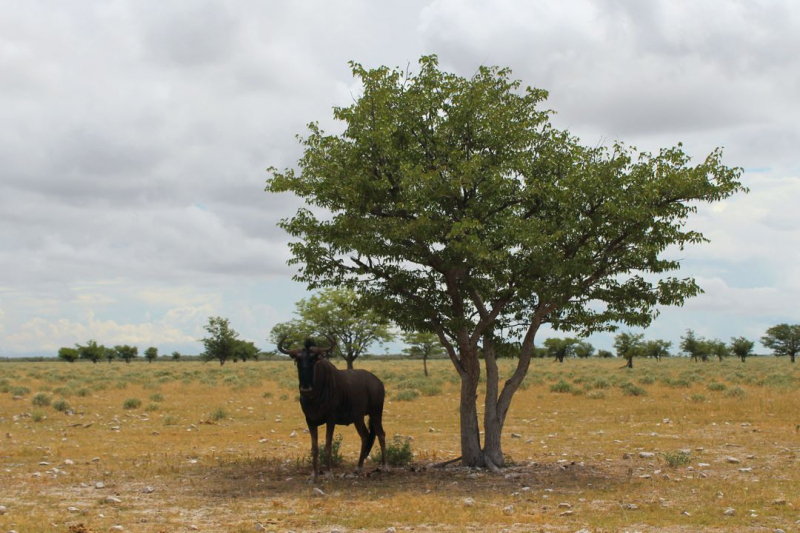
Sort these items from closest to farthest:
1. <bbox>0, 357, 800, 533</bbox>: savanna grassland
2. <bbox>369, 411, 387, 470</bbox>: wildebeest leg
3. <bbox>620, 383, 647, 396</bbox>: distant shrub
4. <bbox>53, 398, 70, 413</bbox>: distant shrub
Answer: <bbox>0, 357, 800, 533</bbox>: savanna grassland < <bbox>369, 411, 387, 470</bbox>: wildebeest leg < <bbox>53, 398, 70, 413</bbox>: distant shrub < <bbox>620, 383, 647, 396</bbox>: distant shrub

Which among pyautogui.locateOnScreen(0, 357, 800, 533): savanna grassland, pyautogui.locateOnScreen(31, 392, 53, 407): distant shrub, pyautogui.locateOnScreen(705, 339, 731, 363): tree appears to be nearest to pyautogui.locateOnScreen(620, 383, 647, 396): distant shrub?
pyautogui.locateOnScreen(0, 357, 800, 533): savanna grassland

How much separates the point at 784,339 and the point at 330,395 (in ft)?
358

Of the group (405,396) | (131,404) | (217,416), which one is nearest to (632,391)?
(405,396)

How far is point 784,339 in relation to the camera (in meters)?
108

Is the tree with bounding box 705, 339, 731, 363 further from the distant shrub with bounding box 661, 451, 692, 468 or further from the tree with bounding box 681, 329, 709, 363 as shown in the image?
the distant shrub with bounding box 661, 451, 692, 468

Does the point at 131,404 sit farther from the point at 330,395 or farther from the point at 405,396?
the point at 330,395

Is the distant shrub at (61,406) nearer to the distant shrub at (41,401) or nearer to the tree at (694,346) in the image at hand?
the distant shrub at (41,401)

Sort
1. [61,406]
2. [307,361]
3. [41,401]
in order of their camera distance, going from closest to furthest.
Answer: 1. [307,361]
2. [61,406]
3. [41,401]

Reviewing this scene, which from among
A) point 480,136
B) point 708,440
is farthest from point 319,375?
point 708,440

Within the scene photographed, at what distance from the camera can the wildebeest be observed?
50.0ft

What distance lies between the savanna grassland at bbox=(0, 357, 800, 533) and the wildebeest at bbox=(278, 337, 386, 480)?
1056 mm

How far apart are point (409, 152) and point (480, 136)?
5.53 ft

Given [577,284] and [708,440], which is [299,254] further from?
[708,440]

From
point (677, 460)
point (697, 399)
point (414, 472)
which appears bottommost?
point (414, 472)
